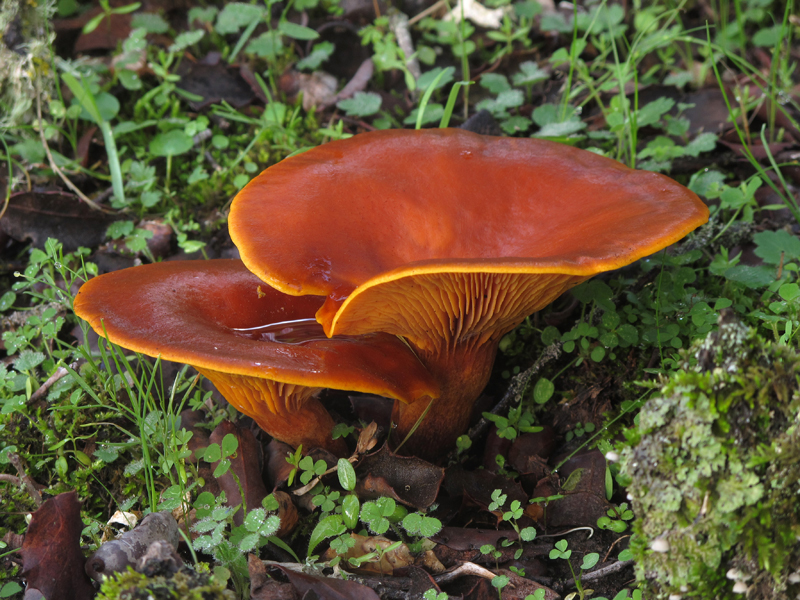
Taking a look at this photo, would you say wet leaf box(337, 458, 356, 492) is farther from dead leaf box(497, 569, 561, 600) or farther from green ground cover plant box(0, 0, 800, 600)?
dead leaf box(497, 569, 561, 600)

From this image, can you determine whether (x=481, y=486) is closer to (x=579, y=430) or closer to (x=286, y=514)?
(x=579, y=430)

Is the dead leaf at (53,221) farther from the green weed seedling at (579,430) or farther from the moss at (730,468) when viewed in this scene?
the moss at (730,468)

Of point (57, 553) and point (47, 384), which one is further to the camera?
point (47, 384)

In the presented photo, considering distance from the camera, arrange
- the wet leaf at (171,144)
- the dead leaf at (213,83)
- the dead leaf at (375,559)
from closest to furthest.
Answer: the dead leaf at (375,559)
the wet leaf at (171,144)
the dead leaf at (213,83)

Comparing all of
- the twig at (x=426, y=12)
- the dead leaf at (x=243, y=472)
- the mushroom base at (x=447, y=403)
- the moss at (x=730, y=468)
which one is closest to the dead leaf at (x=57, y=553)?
the dead leaf at (x=243, y=472)

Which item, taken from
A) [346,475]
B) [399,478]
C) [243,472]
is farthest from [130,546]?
[399,478]

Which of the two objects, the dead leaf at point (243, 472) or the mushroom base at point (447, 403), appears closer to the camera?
the dead leaf at point (243, 472)

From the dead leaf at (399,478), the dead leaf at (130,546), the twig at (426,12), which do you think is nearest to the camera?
the dead leaf at (130,546)

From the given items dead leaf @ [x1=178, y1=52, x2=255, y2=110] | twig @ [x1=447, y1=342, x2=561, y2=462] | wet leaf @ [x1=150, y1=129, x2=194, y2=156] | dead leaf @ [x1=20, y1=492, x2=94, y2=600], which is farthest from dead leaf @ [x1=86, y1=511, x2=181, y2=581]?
dead leaf @ [x1=178, y1=52, x2=255, y2=110]
